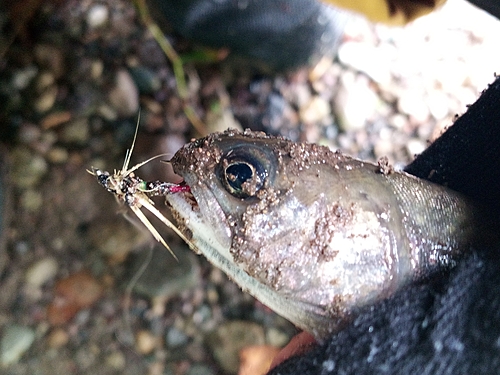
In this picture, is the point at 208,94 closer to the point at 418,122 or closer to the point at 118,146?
the point at 118,146

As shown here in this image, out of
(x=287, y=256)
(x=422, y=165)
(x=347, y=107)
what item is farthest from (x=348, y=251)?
(x=347, y=107)

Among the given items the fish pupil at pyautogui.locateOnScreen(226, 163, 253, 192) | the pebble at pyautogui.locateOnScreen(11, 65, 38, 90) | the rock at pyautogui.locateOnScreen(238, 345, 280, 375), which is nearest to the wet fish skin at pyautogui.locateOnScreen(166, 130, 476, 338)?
the fish pupil at pyautogui.locateOnScreen(226, 163, 253, 192)

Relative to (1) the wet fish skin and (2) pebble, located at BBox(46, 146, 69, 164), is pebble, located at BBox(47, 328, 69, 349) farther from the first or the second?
(1) the wet fish skin

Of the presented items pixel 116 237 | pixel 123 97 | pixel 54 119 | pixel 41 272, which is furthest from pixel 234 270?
pixel 54 119

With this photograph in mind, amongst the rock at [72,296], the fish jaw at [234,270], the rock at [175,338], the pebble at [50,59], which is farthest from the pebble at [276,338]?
the pebble at [50,59]

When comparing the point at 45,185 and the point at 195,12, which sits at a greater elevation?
the point at 195,12

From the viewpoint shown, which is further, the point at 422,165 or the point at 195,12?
the point at 195,12
